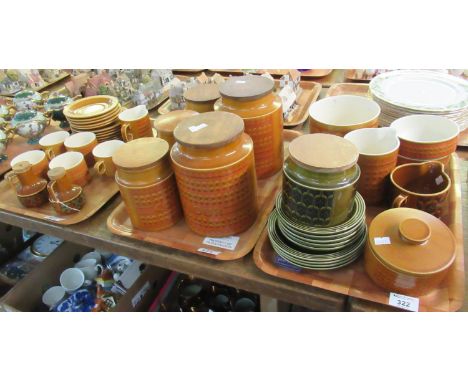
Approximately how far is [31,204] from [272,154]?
77cm

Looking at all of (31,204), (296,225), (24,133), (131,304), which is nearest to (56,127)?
(24,133)

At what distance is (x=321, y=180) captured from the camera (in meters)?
0.70

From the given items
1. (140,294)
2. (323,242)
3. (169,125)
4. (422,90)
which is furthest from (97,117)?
(422,90)

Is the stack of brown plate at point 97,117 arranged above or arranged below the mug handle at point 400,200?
above

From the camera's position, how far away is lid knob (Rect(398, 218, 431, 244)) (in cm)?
68

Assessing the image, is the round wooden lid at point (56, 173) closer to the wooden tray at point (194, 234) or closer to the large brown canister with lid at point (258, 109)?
the wooden tray at point (194, 234)

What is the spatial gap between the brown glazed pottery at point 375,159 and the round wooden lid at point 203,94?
17.3 inches

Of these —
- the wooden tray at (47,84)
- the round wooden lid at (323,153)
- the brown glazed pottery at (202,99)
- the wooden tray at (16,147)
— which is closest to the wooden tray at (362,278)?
the round wooden lid at (323,153)

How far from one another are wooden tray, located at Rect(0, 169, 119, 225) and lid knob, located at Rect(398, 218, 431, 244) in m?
0.84

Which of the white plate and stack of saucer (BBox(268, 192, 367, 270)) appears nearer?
stack of saucer (BBox(268, 192, 367, 270))

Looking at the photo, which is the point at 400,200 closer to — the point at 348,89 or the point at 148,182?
the point at 148,182

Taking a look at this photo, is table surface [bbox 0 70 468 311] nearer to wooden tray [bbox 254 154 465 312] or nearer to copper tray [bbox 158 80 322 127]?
wooden tray [bbox 254 154 465 312]

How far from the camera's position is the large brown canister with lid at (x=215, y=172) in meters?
0.76

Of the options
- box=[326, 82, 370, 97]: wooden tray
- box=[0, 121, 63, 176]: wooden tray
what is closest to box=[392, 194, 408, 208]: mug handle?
box=[326, 82, 370, 97]: wooden tray
